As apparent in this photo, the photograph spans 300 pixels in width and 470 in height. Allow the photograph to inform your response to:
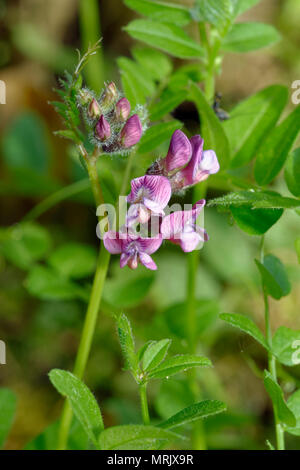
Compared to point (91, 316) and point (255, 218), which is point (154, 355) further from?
point (255, 218)

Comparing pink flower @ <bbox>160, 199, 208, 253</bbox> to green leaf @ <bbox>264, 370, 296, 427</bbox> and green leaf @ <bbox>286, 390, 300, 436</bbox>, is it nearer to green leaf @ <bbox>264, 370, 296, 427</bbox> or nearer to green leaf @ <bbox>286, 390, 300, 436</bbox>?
green leaf @ <bbox>264, 370, 296, 427</bbox>

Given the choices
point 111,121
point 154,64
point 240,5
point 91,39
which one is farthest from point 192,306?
point 91,39

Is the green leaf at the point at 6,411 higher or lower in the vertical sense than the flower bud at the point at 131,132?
lower

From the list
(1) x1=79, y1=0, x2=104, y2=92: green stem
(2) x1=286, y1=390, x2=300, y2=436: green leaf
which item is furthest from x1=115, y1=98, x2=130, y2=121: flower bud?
(1) x1=79, y1=0, x2=104, y2=92: green stem

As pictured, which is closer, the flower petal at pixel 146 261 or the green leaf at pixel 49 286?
the flower petal at pixel 146 261

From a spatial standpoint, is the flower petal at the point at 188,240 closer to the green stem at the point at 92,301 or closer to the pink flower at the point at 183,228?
the pink flower at the point at 183,228

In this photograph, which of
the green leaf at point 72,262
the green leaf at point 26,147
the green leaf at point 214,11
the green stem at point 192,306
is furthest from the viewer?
the green leaf at point 26,147

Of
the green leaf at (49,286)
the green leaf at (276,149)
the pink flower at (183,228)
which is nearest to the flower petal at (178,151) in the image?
the pink flower at (183,228)

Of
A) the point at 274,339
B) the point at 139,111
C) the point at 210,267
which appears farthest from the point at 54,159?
the point at 274,339
